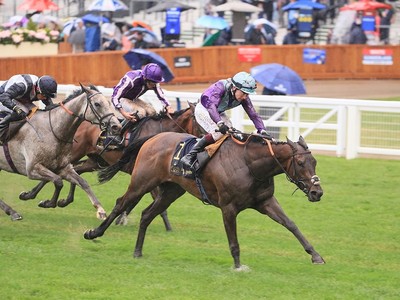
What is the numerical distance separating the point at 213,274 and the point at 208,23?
69.9ft

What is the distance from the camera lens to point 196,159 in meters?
11.6

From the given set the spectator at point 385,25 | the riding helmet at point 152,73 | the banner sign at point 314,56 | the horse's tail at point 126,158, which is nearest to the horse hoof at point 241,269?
the horse's tail at point 126,158

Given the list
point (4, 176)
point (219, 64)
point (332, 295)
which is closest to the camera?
point (332, 295)

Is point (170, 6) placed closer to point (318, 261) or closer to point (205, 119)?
point (205, 119)

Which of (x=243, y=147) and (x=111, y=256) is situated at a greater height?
(x=243, y=147)

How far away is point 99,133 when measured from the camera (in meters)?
15.0

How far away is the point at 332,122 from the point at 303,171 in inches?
365

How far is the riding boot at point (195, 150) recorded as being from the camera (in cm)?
1157

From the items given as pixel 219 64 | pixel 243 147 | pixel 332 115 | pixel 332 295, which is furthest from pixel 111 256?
pixel 219 64

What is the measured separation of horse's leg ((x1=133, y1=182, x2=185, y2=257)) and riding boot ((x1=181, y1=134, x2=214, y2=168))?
0.55 metres

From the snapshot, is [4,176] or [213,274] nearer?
[213,274]

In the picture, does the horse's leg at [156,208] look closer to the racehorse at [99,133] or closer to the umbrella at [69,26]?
the racehorse at [99,133]

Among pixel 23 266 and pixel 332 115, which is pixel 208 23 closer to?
pixel 332 115

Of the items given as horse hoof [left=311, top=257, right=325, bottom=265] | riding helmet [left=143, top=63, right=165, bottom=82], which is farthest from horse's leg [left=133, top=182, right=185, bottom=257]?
riding helmet [left=143, top=63, right=165, bottom=82]
